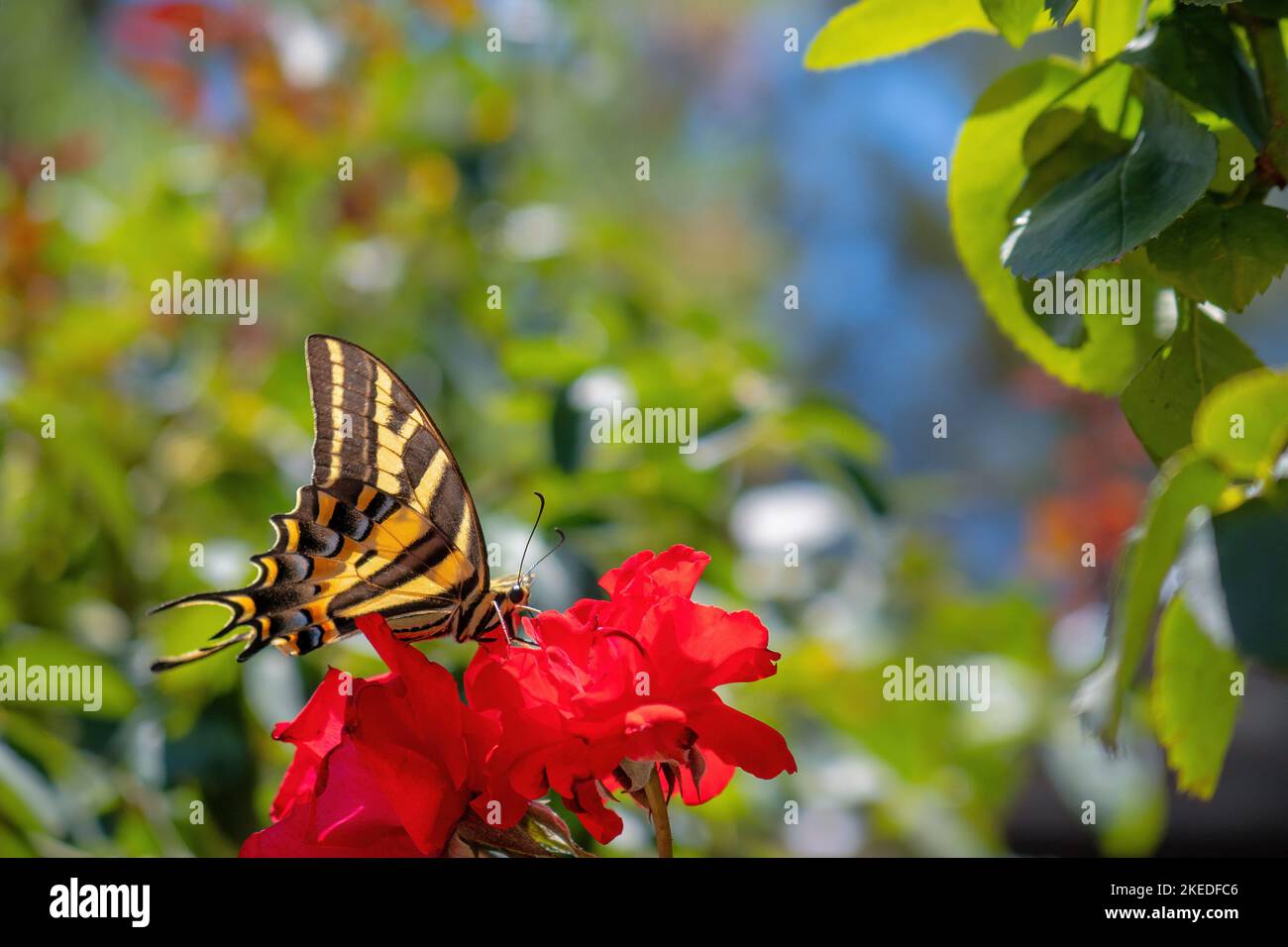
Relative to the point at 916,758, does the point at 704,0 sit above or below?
above

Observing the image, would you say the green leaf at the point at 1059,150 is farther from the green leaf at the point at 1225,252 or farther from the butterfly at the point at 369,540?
the butterfly at the point at 369,540

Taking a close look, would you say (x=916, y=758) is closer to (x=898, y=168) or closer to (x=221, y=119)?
(x=221, y=119)

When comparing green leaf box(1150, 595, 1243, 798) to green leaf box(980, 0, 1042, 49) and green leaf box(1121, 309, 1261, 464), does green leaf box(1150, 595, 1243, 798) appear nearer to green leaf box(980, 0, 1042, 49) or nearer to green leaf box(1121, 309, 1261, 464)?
green leaf box(1121, 309, 1261, 464)

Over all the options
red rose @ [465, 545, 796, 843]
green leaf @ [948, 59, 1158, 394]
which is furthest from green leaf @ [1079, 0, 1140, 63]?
red rose @ [465, 545, 796, 843]

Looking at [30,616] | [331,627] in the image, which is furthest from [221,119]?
[331,627]

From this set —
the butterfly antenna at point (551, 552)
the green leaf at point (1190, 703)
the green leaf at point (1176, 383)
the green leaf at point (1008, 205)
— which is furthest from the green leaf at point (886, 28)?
the butterfly antenna at point (551, 552)
